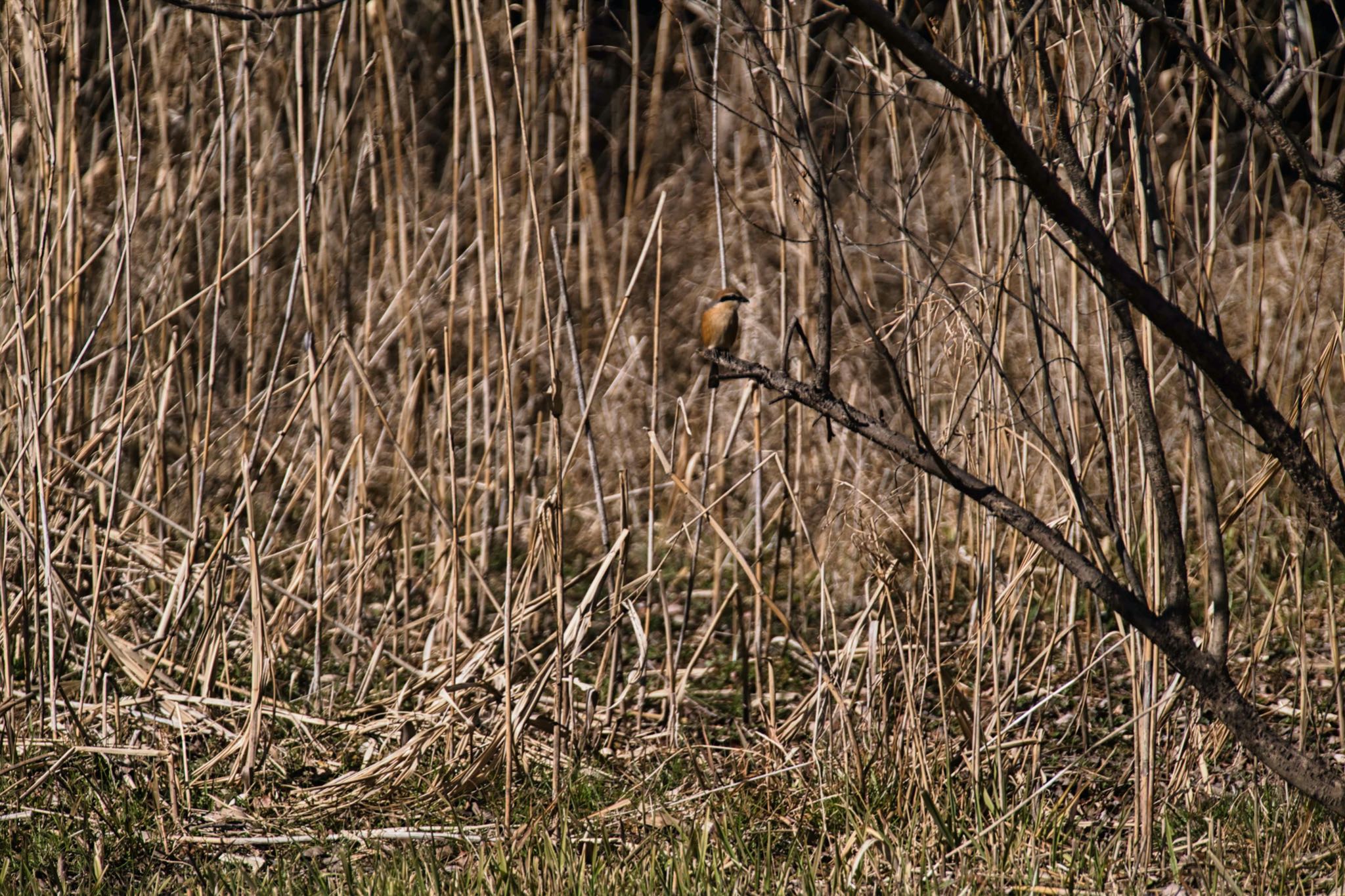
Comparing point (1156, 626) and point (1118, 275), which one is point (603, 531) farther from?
point (1118, 275)

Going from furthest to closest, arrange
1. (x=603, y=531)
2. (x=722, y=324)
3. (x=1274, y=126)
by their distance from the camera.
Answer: (x=722, y=324)
(x=603, y=531)
(x=1274, y=126)

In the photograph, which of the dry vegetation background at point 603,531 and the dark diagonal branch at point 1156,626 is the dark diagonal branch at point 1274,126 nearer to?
the dry vegetation background at point 603,531

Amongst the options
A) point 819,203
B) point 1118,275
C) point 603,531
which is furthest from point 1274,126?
point 603,531

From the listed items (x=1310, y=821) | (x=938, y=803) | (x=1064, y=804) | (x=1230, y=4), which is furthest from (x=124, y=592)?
(x=1230, y=4)

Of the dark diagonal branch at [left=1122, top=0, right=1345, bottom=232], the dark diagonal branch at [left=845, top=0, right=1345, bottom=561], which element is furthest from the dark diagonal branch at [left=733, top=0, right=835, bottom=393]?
the dark diagonal branch at [left=1122, top=0, right=1345, bottom=232]

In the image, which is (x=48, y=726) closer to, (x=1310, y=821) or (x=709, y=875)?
(x=709, y=875)

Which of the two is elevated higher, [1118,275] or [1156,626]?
[1118,275]

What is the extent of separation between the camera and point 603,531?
9.89ft

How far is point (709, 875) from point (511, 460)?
0.92 meters

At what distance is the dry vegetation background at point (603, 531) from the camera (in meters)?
2.37

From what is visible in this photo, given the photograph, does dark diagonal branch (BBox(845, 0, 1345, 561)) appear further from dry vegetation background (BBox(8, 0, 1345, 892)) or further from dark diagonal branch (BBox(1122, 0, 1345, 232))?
dark diagonal branch (BBox(1122, 0, 1345, 232))

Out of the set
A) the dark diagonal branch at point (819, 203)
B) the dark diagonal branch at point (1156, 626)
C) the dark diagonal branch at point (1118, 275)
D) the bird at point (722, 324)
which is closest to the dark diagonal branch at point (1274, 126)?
the dark diagonal branch at point (1118, 275)

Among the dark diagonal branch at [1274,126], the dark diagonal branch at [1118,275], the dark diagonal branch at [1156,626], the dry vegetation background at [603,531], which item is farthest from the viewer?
the dry vegetation background at [603,531]

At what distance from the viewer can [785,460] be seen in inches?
115
